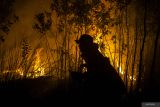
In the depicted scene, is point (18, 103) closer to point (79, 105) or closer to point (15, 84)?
point (15, 84)

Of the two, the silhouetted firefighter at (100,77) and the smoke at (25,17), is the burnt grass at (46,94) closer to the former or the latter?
the silhouetted firefighter at (100,77)

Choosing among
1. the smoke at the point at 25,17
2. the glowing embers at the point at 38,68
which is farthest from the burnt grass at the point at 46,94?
the smoke at the point at 25,17

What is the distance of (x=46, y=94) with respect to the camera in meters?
9.68

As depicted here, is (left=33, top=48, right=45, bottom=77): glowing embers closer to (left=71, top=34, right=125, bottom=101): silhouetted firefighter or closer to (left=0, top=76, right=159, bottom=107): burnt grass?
(left=0, top=76, right=159, bottom=107): burnt grass

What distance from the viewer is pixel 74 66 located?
37.4ft

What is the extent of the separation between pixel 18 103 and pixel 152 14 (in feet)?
19.5

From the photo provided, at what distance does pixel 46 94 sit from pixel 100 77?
9.86 feet

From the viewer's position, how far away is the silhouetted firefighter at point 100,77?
6988 millimetres

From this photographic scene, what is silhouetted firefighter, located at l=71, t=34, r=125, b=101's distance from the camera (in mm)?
6988

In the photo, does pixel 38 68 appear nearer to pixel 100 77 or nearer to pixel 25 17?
pixel 100 77

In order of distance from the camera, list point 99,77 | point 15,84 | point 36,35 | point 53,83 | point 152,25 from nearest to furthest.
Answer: point 99,77
point 15,84
point 53,83
point 152,25
point 36,35

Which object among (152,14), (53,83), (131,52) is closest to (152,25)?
(152,14)

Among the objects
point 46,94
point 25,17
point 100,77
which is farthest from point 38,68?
point 25,17

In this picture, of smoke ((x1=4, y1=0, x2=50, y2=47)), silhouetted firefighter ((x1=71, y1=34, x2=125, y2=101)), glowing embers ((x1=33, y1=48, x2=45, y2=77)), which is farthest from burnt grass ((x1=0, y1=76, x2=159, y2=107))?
smoke ((x1=4, y1=0, x2=50, y2=47))
